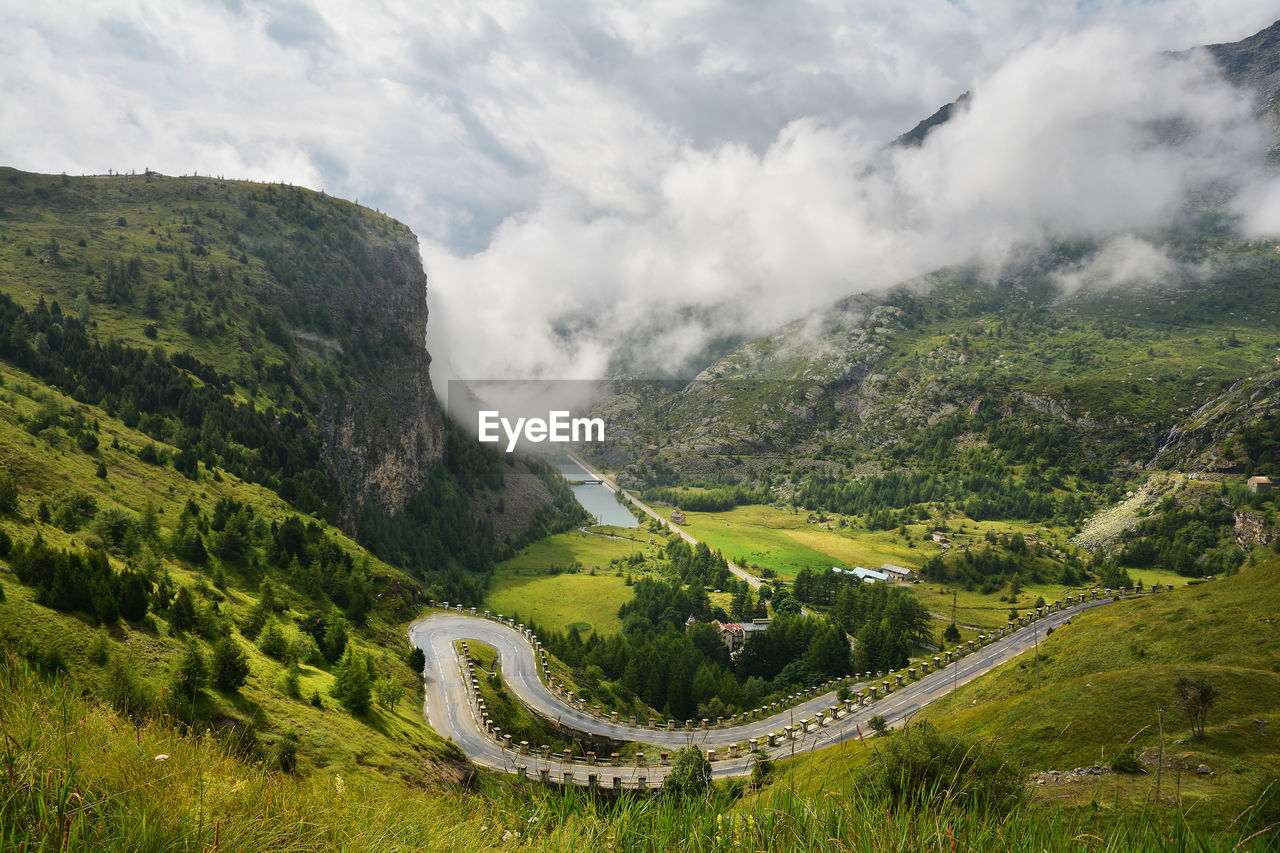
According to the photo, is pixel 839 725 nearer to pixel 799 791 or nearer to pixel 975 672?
pixel 975 672

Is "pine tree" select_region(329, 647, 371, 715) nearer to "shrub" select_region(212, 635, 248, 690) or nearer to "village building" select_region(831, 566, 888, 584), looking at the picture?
"shrub" select_region(212, 635, 248, 690)

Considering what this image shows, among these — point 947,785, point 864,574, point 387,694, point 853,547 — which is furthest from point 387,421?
point 947,785

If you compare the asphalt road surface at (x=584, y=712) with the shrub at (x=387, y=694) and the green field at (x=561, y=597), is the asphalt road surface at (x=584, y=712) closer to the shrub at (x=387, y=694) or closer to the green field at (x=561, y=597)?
the shrub at (x=387, y=694)

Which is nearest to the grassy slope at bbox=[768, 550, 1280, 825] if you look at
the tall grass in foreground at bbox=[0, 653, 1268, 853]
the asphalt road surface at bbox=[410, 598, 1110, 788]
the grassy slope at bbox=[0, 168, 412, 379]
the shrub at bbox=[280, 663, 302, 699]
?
the asphalt road surface at bbox=[410, 598, 1110, 788]

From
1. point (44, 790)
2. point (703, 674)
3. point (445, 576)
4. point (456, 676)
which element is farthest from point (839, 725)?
point (445, 576)

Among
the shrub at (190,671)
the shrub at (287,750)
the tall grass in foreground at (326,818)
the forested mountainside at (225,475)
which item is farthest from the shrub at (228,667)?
the tall grass in foreground at (326,818)
